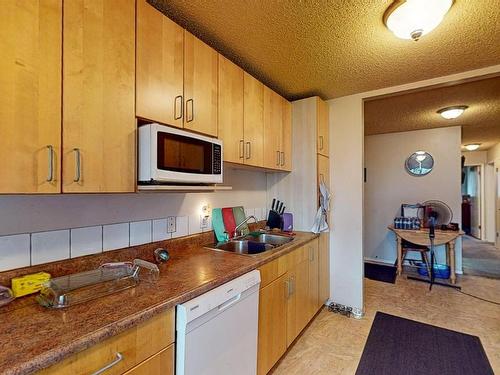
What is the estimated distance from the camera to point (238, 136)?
Answer: 1991 mm

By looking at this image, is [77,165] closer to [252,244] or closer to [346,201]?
[252,244]

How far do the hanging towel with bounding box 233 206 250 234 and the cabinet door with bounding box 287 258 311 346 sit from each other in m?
0.59

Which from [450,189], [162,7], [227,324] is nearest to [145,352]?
[227,324]

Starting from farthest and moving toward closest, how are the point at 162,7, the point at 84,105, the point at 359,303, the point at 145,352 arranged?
the point at 359,303 < the point at 162,7 < the point at 84,105 < the point at 145,352

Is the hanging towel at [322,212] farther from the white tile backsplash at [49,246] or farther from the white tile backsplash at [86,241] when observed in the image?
the white tile backsplash at [49,246]

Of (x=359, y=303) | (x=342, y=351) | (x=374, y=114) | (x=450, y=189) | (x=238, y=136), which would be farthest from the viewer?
(x=450, y=189)

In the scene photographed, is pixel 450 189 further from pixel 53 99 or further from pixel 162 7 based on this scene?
pixel 53 99

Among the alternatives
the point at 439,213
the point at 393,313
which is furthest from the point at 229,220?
the point at 439,213

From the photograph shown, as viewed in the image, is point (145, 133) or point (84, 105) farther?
point (145, 133)

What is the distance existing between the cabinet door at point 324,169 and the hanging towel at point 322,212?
8cm

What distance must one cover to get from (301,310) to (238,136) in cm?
155

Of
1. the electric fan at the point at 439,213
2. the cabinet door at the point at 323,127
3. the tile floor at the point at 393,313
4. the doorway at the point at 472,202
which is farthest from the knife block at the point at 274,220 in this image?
the doorway at the point at 472,202

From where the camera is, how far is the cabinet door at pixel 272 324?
1.70 metres

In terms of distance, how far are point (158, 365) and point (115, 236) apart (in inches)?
29.1
